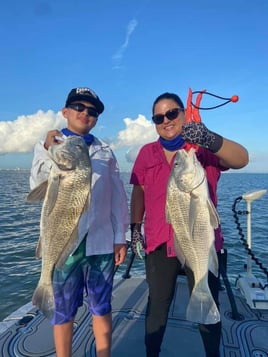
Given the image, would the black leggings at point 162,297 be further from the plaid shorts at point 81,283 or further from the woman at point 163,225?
the plaid shorts at point 81,283

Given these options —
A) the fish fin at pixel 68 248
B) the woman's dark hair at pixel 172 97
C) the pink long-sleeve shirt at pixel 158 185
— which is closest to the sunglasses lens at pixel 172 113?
the woman's dark hair at pixel 172 97

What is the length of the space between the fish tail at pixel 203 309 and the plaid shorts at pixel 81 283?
93cm

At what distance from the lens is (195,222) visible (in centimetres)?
271

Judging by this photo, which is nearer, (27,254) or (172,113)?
(172,113)

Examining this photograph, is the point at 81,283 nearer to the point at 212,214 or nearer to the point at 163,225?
the point at 163,225

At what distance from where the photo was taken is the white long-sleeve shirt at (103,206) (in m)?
3.14

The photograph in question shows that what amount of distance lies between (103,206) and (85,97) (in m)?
1.11

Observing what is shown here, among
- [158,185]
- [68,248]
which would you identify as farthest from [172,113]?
[68,248]

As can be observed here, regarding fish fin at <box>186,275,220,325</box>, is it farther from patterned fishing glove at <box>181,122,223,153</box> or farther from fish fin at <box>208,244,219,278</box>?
patterned fishing glove at <box>181,122,223,153</box>

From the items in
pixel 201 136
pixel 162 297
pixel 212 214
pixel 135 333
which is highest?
pixel 201 136

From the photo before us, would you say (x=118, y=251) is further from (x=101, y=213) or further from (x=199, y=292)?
(x=199, y=292)

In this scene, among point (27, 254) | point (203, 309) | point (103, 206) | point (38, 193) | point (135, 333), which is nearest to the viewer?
point (38, 193)

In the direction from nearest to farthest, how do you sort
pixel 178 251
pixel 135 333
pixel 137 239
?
pixel 178 251
pixel 137 239
pixel 135 333

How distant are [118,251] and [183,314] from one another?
79.9 inches
